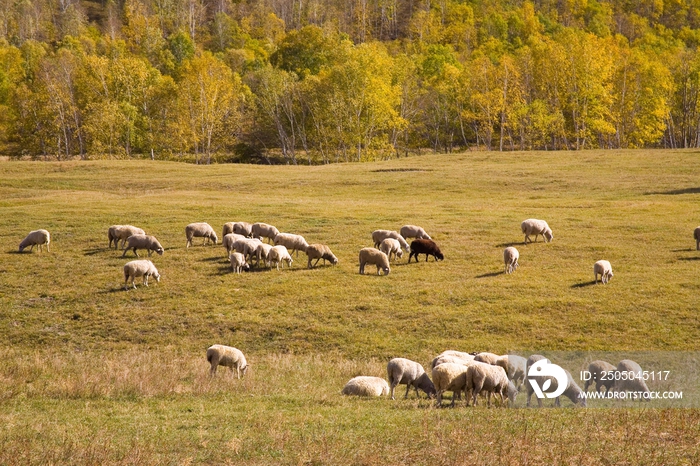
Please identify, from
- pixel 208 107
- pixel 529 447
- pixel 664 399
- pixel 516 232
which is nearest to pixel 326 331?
pixel 664 399

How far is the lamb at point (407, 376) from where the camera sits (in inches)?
693

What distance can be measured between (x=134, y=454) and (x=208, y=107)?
82.4 metres

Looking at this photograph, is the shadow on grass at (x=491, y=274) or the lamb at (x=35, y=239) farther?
the lamb at (x=35, y=239)

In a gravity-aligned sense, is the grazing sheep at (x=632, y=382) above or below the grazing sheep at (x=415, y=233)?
below

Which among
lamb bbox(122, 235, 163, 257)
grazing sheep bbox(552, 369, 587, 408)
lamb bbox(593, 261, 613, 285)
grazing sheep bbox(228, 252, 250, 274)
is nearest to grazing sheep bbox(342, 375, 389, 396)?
grazing sheep bbox(552, 369, 587, 408)

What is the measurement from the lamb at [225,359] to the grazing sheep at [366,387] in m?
3.35

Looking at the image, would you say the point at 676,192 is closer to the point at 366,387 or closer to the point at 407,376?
the point at 407,376

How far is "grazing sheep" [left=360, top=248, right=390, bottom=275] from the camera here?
30.8 metres

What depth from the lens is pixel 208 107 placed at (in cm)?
→ 9025

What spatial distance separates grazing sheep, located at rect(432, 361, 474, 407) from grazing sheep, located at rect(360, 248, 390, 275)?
47.8 feet

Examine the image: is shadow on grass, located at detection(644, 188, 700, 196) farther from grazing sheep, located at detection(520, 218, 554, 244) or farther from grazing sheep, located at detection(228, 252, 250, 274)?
grazing sheep, located at detection(228, 252, 250, 274)

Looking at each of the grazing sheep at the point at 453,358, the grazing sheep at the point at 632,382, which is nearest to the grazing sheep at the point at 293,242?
the grazing sheep at the point at 453,358

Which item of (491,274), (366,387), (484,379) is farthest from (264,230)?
(484,379)

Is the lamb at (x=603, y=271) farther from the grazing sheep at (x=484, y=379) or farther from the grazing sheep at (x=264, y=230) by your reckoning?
the grazing sheep at (x=264, y=230)
